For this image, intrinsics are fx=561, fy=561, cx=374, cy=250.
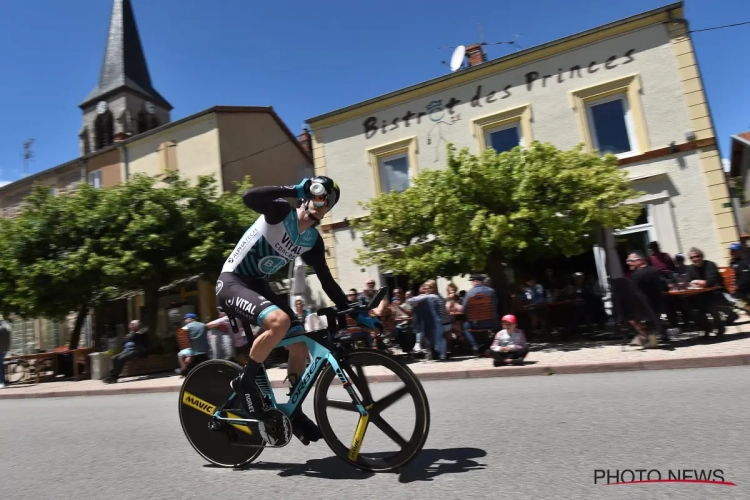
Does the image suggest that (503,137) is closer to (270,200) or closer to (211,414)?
(270,200)

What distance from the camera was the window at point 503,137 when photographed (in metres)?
16.0

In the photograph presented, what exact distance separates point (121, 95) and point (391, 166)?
30.9 meters

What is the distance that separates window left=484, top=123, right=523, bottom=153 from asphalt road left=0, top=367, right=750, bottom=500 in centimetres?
1076

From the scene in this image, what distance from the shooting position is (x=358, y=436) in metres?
3.18

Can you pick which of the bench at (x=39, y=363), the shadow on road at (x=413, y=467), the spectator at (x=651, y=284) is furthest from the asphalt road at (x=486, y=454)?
the bench at (x=39, y=363)

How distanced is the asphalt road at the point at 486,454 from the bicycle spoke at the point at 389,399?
67 millimetres

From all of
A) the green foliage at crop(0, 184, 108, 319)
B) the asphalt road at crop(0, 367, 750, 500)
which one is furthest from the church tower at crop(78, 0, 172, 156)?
the asphalt road at crop(0, 367, 750, 500)

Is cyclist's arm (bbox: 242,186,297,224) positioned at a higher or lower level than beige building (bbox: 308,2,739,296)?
lower

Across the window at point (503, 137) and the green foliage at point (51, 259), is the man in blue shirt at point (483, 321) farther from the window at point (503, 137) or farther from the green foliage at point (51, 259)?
the green foliage at point (51, 259)

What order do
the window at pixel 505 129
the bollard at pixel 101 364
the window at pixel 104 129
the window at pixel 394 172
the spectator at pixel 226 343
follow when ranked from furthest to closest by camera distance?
the window at pixel 104 129
the window at pixel 394 172
the window at pixel 505 129
the bollard at pixel 101 364
the spectator at pixel 226 343

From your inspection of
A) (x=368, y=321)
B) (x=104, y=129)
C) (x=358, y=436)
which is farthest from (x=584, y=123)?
(x=104, y=129)

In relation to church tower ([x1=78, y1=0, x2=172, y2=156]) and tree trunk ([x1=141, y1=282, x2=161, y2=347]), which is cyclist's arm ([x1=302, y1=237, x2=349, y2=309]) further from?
church tower ([x1=78, y1=0, x2=172, y2=156])

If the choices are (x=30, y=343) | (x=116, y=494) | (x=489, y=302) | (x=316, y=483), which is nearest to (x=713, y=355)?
(x=489, y=302)

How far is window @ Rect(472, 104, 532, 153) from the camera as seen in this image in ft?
51.1
